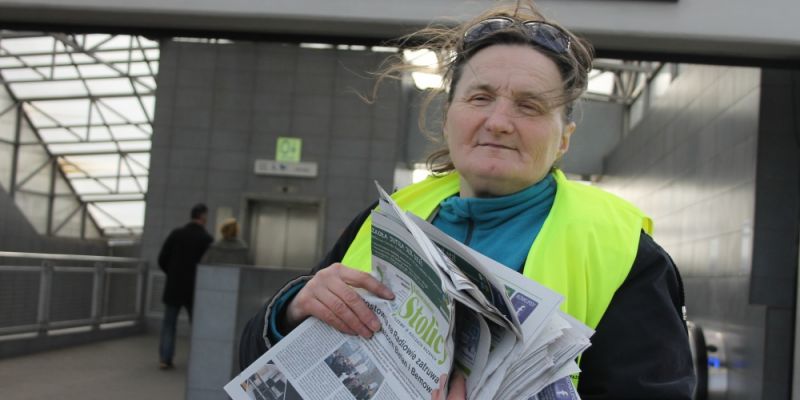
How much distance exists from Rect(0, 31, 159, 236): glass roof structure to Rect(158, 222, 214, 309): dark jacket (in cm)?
960

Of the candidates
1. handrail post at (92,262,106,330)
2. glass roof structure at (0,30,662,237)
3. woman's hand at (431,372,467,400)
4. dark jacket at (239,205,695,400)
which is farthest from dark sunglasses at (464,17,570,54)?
glass roof structure at (0,30,662,237)

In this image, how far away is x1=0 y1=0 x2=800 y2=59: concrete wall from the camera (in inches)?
174

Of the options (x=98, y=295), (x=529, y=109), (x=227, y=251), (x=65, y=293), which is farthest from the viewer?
(x=98, y=295)

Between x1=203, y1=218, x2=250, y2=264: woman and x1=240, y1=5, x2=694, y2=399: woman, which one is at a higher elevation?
x1=240, y1=5, x2=694, y2=399: woman

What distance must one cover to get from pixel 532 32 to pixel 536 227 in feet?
1.13

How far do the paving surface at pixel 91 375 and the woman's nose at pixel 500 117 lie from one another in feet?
21.8

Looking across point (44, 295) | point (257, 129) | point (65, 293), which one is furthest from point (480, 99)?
point (257, 129)

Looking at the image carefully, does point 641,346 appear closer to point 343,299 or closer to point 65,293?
point 343,299

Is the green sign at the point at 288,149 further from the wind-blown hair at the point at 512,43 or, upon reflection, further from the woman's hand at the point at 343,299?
the woman's hand at the point at 343,299

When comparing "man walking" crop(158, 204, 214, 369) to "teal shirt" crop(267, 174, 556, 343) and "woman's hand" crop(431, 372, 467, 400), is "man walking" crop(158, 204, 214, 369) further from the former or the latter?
"woman's hand" crop(431, 372, 467, 400)

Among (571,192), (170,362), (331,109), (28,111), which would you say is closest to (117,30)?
(571,192)

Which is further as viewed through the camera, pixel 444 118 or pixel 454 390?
pixel 444 118

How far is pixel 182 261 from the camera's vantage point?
9328mm

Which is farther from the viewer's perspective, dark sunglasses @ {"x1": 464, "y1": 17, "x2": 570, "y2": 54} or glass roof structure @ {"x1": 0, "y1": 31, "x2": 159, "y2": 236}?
glass roof structure @ {"x1": 0, "y1": 31, "x2": 159, "y2": 236}
